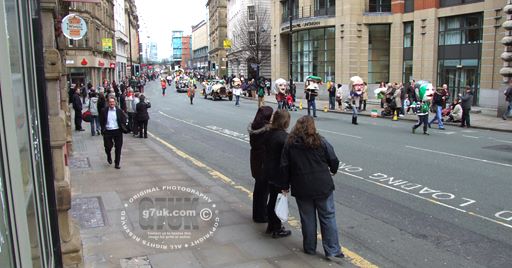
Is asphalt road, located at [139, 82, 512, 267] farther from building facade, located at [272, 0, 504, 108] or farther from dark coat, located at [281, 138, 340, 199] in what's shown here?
building facade, located at [272, 0, 504, 108]

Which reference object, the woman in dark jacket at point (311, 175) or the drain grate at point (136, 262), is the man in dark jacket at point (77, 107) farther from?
the woman in dark jacket at point (311, 175)

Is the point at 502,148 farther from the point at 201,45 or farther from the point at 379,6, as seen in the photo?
the point at 201,45

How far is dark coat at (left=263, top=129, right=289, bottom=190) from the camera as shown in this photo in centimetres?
585

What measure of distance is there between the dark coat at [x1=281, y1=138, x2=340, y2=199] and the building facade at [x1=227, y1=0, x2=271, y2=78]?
1708 inches

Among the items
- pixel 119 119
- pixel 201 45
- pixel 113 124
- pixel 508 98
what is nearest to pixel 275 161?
pixel 119 119

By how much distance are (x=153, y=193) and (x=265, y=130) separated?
291 centimetres

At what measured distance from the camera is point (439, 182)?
9.52 metres

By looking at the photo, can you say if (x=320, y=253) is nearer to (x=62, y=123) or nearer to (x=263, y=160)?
(x=263, y=160)

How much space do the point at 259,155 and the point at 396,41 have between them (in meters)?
32.5

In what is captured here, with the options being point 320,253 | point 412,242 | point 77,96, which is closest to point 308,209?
point 320,253

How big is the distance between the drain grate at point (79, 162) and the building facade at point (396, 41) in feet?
74.3

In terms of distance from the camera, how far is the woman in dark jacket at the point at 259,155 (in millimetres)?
6410

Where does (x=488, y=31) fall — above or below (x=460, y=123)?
above

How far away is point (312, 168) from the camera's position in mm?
5406
